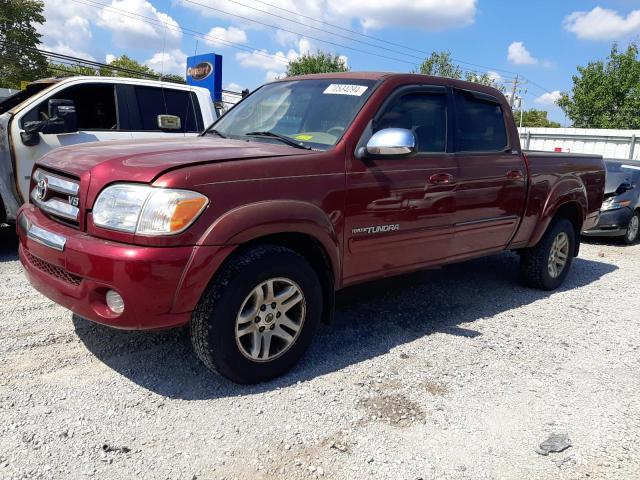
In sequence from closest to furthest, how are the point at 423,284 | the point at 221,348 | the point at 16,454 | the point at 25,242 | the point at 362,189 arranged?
1. the point at 16,454
2. the point at 221,348
3. the point at 25,242
4. the point at 362,189
5. the point at 423,284

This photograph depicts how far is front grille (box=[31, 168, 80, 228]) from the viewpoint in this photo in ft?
9.64

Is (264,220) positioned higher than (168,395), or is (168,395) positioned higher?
(264,220)

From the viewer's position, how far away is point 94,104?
6.21 meters

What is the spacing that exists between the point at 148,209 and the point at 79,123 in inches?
163

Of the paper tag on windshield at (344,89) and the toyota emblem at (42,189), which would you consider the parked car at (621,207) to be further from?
the toyota emblem at (42,189)

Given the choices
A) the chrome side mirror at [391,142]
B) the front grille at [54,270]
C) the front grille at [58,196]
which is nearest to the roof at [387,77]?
the chrome side mirror at [391,142]

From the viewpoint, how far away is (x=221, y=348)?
2.90m

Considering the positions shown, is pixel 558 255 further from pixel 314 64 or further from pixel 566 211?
pixel 314 64

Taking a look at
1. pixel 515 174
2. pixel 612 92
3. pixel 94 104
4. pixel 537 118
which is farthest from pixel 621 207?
pixel 537 118

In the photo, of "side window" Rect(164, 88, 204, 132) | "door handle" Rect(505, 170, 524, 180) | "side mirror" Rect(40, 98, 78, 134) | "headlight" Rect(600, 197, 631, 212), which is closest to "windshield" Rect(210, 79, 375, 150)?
"door handle" Rect(505, 170, 524, 180)

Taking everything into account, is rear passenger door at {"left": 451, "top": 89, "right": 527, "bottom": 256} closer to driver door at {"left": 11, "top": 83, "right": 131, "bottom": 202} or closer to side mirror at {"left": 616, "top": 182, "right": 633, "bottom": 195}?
driver door at {"left": 11, "top": 83, "right": 131, "bottom": 202}

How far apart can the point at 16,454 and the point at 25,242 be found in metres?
1.34

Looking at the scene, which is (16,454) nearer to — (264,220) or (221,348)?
(221,348)

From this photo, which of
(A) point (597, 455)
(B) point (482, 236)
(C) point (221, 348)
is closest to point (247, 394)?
(C) point (221, 348)
